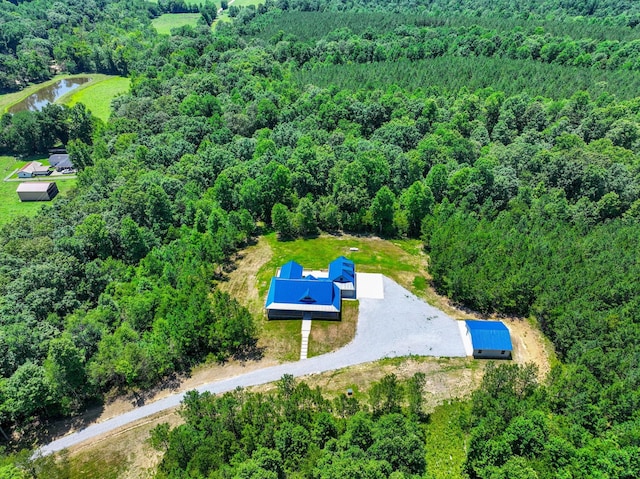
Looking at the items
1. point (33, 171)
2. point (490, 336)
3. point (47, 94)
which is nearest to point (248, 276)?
point (490, 336)

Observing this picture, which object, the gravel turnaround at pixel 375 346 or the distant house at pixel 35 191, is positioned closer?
the gravel turnaround at pixel 375 346

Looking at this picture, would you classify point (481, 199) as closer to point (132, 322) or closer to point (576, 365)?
point (576, 365)

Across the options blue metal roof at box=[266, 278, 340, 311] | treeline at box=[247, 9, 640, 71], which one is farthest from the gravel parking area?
treeline at box=[247, 9, 640, 71]

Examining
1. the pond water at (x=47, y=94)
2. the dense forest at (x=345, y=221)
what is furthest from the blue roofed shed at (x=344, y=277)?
the pond water at (x=47, y=94)

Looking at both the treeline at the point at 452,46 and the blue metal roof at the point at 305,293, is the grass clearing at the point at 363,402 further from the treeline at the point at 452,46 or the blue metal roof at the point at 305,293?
the treeline at the point at 452,46

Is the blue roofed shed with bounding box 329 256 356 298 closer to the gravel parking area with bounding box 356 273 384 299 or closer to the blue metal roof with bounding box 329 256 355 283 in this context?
the blue metal roof with bounding box 329 256 355 283

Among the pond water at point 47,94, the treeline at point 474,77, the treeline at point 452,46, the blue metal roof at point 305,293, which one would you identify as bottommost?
the pond water at point 47,94
